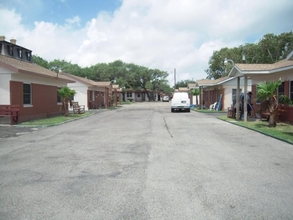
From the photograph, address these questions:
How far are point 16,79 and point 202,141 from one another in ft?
41.8

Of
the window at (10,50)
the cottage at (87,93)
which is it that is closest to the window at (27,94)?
the window at (10,50)

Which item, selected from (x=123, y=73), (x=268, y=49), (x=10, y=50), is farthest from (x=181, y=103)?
(x=123, y=73)

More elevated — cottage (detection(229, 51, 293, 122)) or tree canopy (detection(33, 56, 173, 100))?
tree canopy (detection(33, 56, 173, 100))

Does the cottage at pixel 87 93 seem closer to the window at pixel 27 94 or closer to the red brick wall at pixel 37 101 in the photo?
the red brick wall at pixel 37 101

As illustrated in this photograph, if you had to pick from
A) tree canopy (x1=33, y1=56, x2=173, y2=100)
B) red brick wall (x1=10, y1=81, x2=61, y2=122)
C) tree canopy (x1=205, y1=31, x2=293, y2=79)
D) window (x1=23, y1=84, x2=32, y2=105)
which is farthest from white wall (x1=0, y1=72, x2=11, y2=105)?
tree canopy (x1=33, y1=56, x2=173, y2=100)

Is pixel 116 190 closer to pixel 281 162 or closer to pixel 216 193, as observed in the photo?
pixel 216 193

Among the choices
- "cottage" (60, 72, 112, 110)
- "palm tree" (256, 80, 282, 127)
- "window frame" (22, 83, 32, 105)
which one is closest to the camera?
"palm tree" (256, 80, 282, 127)

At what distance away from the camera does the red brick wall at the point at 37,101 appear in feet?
58.0

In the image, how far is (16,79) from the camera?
1766 cm

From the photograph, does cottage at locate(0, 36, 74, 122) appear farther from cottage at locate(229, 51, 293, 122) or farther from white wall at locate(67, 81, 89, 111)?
cottage at locate(229, 51, 293, 122)

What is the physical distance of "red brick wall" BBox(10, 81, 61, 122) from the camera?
17688 mm

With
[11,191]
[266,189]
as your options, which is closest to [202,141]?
[266,189]

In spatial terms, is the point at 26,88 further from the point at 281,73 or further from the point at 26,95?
the point at 281,73

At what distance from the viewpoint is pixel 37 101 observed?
20625 millimetres
